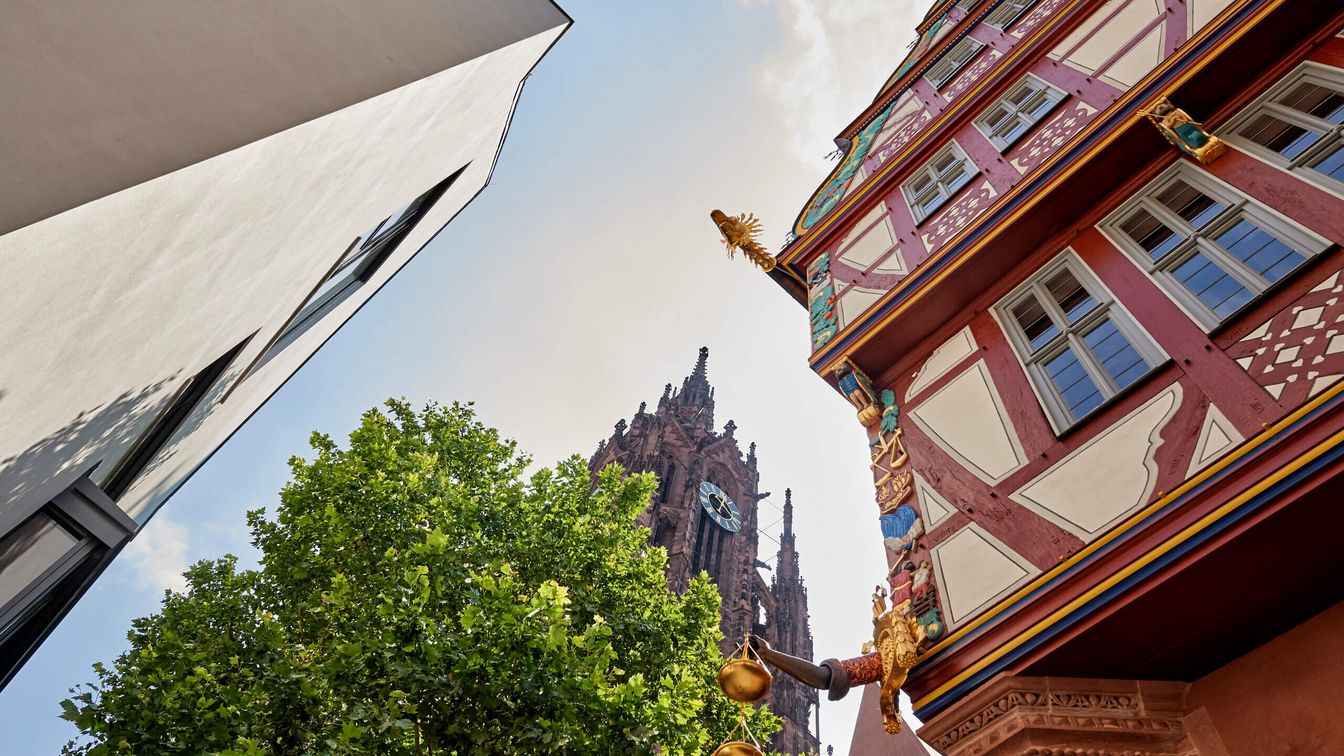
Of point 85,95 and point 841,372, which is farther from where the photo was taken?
point 841,372

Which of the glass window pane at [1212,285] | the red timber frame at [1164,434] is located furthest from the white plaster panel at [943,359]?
the glass window pane at [1212,285]

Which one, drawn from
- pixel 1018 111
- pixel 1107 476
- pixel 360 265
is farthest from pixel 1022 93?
pixel 360 265

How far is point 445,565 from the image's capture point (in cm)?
883

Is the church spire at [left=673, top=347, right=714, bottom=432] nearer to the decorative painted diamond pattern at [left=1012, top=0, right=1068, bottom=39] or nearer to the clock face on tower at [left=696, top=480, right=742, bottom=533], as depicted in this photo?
the clock face on tower at [left=696, top=480, right=742, bottom=533]

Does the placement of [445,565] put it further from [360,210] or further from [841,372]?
[841,372]

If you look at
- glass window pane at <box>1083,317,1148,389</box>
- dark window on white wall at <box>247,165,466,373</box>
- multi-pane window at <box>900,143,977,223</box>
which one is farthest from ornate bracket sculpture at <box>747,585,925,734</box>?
dark window on white wall at <box>247,165,466,373</box>

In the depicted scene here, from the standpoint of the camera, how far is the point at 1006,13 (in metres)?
11.0

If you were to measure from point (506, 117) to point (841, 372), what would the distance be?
7.69 m

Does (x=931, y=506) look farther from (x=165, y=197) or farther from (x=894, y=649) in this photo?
(x=165, y=197)

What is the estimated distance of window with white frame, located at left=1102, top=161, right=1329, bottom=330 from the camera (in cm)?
461

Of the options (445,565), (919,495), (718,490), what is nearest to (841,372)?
(919,495)

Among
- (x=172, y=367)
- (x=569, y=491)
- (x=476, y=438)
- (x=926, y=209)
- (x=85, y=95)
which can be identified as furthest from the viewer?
(x=476, y=438)

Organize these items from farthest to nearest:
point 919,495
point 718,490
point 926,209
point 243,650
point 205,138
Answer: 1. point 718,490
2. point 243,650
3. point 926,209
4. point 919,495
5. point 205,138

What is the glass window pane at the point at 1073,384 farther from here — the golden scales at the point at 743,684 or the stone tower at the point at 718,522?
the stone tower at the point at 718,522
